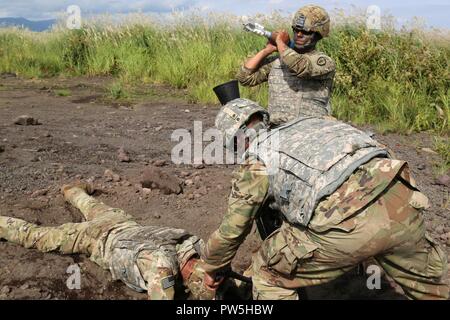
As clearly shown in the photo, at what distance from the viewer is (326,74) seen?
→ 138 inches

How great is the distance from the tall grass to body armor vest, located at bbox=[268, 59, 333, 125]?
9.26 feet

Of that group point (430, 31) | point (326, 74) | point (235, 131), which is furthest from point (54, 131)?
point (430, 31)

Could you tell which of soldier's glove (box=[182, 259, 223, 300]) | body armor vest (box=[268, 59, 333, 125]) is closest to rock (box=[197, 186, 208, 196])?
body armor vest (box=[268, 59, 333, 125])

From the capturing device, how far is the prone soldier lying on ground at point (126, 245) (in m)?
2.76

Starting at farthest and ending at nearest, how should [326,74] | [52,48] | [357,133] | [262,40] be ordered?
[52,48], [262,40], [326,74], [357,133]

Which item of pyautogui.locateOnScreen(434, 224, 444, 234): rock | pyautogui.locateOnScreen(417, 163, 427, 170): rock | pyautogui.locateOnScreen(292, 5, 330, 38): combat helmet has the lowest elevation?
pyautogui.locateOnScreen(434, 224, 444, 234): rock

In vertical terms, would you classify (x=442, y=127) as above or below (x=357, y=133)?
below

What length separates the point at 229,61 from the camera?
870cm

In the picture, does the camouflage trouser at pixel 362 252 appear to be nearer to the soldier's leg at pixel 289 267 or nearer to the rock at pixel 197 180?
the soldier's leg at pixel 289 267

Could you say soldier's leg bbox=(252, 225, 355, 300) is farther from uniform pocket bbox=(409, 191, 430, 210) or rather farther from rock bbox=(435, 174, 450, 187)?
rock bbox=(435, 174, 450, 187)

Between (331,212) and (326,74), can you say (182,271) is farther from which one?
(326,74)

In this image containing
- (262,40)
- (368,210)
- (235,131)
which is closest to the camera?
(368,210)

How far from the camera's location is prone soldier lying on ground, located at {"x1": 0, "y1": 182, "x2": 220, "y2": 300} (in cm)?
276

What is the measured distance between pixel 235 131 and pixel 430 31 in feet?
19.7
